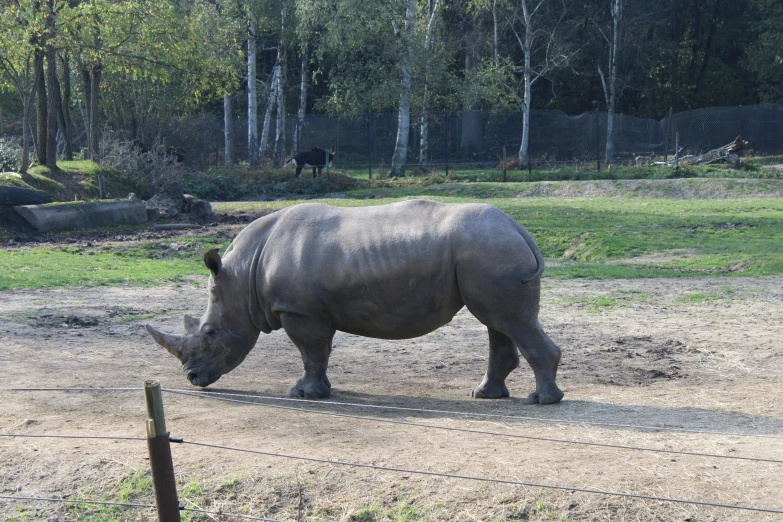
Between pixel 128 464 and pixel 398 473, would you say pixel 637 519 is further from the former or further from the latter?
pixel 128 464

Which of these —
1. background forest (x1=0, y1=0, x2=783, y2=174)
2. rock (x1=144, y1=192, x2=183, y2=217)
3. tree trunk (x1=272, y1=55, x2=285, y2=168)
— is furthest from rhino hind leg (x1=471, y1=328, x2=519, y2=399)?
tree trunk (x1=272, y1=55, x2=285, y2=168)

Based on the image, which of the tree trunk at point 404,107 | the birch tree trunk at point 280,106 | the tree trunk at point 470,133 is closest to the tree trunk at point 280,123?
the birch tree trunk at point 280,106

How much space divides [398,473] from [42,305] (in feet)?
26.0

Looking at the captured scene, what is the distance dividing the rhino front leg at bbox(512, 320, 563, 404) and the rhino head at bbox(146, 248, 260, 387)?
7.75 feet

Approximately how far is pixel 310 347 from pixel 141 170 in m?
19.8

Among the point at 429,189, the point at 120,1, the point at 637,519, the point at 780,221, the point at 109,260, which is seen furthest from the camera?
the point at 429,189

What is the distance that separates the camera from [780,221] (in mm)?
19109

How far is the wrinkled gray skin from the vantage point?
24.2 feet

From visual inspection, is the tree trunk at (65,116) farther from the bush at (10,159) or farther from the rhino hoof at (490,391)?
the rhino hoof at (490,391)

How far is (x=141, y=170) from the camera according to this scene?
86.6 ft

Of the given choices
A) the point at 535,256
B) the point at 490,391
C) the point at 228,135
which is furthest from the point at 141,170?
the point at 535,256

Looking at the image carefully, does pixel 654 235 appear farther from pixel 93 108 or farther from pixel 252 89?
pixel 252 89

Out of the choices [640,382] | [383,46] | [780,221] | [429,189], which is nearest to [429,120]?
[383,46]

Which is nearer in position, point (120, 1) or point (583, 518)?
point (583, 518)
